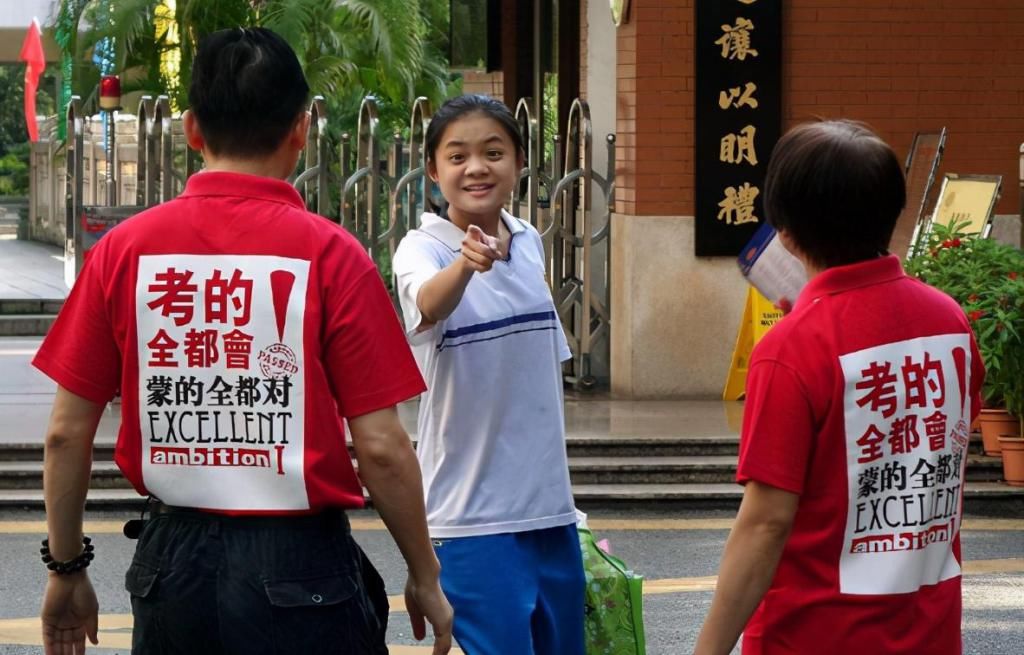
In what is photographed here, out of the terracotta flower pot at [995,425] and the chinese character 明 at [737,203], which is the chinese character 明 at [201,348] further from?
the chinese character 明 at [737,203]

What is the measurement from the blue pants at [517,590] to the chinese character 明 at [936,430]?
127cm

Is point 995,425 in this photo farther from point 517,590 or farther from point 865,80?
point 517,590

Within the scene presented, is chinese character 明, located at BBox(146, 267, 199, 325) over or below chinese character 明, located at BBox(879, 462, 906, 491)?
over

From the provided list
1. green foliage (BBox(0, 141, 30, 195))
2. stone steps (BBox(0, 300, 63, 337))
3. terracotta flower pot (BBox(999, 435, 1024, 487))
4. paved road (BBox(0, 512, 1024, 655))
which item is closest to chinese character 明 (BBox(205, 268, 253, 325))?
paved road (BBox(0, 512, 1024, 655))

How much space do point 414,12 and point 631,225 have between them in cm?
1314

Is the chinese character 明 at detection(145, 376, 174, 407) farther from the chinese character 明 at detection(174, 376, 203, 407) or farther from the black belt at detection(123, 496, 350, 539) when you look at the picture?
the black belt at detection(123, 496, 350, 539)

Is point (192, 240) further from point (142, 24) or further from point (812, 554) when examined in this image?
point (142, 24)

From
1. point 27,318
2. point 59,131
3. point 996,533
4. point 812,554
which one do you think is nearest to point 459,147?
point 812,554

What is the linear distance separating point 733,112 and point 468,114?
7203 mm

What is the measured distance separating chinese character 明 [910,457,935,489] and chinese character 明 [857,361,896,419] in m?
0.12

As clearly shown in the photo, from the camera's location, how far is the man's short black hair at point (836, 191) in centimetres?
277

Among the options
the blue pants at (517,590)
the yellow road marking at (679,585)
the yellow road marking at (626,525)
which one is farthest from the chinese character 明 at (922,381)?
the yellow road marking at (626,525)

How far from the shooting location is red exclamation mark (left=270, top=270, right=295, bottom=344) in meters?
2.90

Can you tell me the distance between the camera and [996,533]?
27.1ft
